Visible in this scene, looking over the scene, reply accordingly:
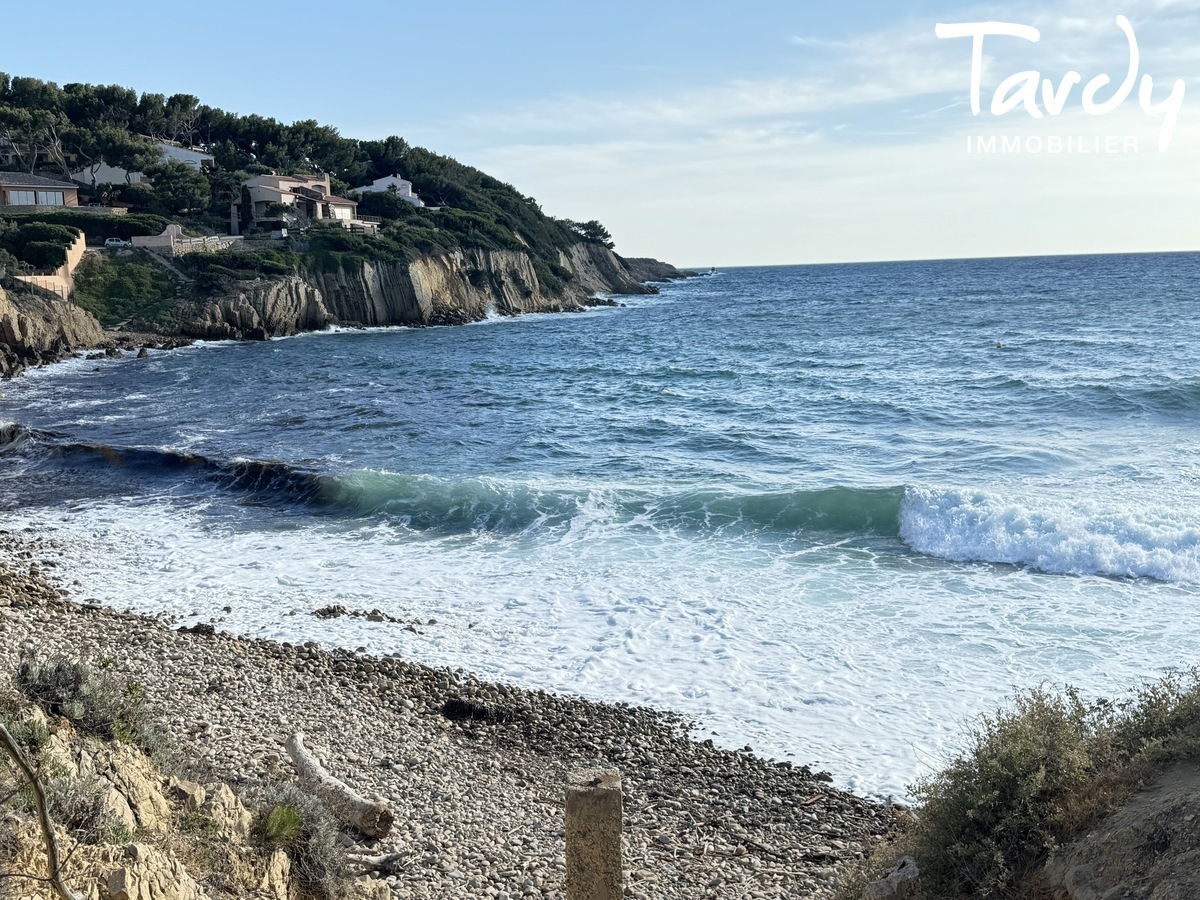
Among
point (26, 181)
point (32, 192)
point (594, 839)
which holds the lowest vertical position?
point (594, 839)

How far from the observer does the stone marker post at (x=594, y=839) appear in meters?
6.04

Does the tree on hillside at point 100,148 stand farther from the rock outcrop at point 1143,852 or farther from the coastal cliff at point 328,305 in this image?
the rock outcrop at point 1143,852

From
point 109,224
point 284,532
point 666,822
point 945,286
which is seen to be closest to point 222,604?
point 284,532

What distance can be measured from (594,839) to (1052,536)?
13.8 metres

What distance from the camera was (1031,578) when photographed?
15.8 meters

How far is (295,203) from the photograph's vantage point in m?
77.9

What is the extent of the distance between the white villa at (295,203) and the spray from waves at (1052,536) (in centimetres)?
6561

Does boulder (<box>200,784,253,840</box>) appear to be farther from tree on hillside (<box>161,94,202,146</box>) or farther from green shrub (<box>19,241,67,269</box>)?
tree on hillside (<box>161,94,202,146</box>)

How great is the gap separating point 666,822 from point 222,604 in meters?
9.17

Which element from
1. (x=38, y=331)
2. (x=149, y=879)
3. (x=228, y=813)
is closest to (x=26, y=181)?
(x=38, y=331)

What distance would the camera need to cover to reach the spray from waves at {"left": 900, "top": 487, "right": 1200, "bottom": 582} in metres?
15.8

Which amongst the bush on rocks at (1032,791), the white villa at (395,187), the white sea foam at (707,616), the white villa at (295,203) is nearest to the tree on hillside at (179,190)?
the white villa at (295,203)

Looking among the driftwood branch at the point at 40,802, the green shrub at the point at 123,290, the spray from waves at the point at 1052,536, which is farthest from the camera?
the green shrub at the point at 123,290

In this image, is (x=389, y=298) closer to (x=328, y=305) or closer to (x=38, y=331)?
(x=328, y=305)
